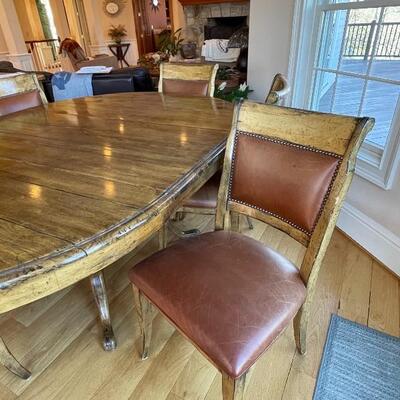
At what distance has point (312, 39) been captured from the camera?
2.01 m

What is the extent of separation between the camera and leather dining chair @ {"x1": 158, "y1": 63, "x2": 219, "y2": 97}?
1968 mm

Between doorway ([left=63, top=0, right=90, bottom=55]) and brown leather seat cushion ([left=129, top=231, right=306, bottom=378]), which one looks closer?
brown leather seat cushion ([left=129, top=231, right=306, bottom=378])

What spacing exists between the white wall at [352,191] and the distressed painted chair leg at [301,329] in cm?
75

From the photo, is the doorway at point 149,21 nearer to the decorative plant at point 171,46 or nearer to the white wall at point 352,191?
the decorative plant at point 171,46

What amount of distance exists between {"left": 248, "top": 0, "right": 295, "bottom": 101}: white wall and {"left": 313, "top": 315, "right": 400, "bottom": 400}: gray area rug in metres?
1.85

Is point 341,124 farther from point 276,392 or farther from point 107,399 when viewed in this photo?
point 107,399

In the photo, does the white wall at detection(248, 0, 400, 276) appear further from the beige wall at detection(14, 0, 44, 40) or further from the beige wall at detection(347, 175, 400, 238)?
the beige wall at detection(14, 0, 44, 40)

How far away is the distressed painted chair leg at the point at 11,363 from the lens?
41.7 inches

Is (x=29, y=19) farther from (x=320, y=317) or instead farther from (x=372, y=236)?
(x=320, y=317)

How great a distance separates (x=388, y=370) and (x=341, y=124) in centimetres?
97

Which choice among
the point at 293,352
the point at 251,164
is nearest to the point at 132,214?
the point at 251,164

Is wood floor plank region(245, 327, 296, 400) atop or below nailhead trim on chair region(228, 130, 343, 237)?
below

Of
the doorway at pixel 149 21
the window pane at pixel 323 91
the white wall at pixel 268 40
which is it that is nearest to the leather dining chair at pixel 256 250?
the window pane at pixel 323 91

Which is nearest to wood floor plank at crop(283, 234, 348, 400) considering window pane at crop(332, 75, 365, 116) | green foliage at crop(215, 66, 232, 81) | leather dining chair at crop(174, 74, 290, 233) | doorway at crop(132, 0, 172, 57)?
leather dining chair at crop(174, 74, 290, 233)
